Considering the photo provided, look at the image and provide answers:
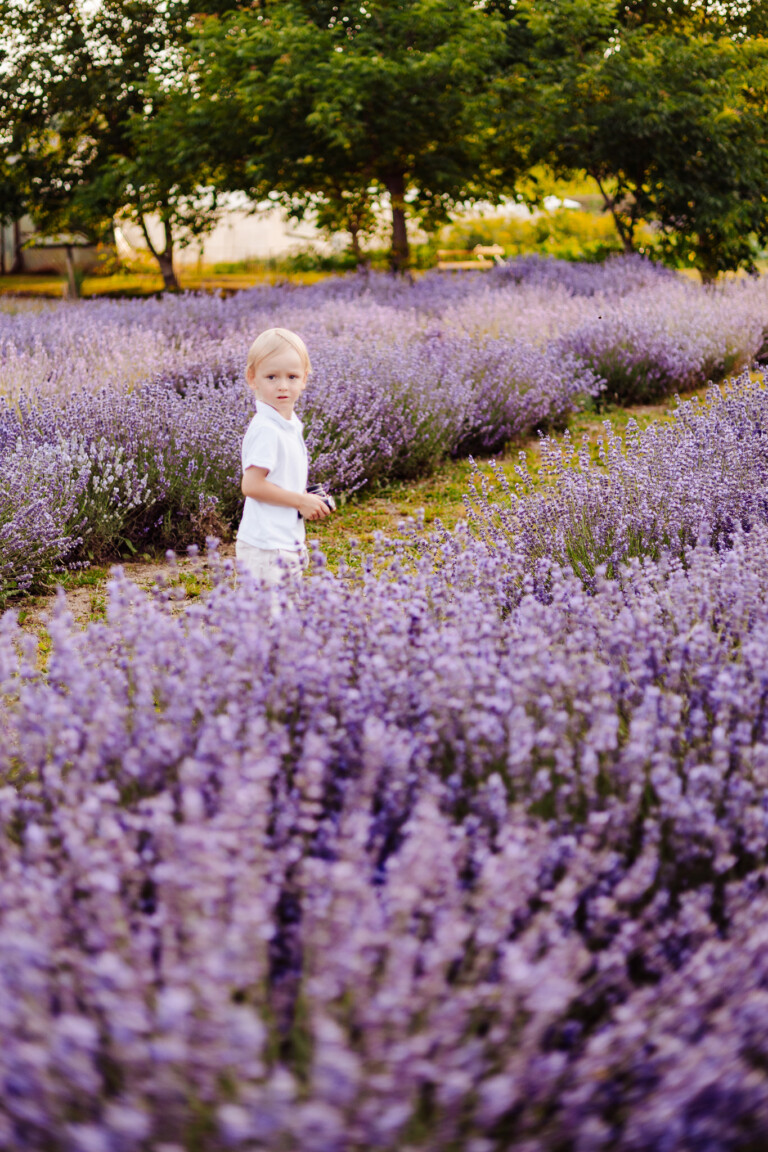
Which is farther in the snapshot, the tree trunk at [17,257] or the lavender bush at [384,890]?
the tree trunk at [17,257]

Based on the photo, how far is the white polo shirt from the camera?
3160 mm

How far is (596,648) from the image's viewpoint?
229 centimetres

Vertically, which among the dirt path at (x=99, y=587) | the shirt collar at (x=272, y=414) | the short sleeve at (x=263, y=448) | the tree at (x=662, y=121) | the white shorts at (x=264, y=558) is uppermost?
the tree at (x=662, y=121)

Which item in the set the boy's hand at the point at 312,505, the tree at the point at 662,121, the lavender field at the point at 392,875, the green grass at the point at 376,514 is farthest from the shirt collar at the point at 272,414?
the tree at the point at 662,121

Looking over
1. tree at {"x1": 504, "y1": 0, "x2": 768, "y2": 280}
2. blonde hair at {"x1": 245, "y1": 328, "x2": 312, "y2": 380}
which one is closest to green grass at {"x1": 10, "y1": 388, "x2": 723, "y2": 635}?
blonde hair at {"x1": 245, "y1": 328, "x2": 312, "y2": 380}

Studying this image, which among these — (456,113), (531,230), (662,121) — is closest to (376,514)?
(456,113)

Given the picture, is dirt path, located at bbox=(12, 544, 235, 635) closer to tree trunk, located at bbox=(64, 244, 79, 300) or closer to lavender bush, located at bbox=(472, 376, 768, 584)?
lavender bush, located at bbox=(472, 376, 768, 584)

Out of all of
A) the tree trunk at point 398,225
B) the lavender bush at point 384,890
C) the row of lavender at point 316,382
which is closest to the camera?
the lavender bush at point 384,890

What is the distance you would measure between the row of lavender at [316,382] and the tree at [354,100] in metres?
2.25

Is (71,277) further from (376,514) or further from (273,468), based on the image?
(273,468)

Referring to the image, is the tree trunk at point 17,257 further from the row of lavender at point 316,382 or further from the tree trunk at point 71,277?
the row of lavender at point 316,382

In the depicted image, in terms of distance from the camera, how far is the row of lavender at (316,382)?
183 inches

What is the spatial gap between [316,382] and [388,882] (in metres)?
4.64

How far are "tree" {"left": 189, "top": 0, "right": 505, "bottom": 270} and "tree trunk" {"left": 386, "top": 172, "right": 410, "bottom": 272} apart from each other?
0.05 ft
